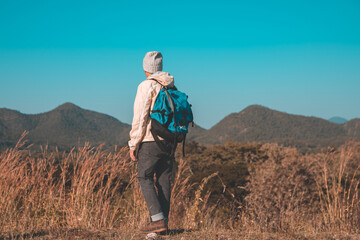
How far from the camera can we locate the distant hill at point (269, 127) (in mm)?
95500

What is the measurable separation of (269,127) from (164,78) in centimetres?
10057

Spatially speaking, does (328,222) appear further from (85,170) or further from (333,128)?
(333,128)

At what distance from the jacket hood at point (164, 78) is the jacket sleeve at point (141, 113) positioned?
0.12m

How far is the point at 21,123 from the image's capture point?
10269cm

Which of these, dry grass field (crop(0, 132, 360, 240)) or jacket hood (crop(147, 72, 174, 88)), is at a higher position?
jacket hood (crop(147, 72, 174, 88))

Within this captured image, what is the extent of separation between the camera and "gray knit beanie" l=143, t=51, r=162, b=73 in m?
3.92

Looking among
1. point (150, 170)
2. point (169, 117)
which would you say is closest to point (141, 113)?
point (169, 117)

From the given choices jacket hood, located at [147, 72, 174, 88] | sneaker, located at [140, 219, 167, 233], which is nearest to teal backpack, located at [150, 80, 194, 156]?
jacket hood, located at [147, 72, 174, 88]

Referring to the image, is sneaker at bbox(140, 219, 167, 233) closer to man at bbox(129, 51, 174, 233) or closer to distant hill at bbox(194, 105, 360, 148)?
man at bbox(129, 51, 174, 233)

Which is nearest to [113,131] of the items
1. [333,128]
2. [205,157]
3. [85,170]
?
[333,128]

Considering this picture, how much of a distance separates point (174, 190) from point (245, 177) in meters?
7.57

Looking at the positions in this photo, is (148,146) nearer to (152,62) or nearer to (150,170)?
(150,170)

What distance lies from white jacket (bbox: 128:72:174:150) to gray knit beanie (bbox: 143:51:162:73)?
25 centimetres

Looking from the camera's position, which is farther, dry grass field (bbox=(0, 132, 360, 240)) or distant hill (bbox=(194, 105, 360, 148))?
distant hill (bbox=(194, 105, 360, 148))
